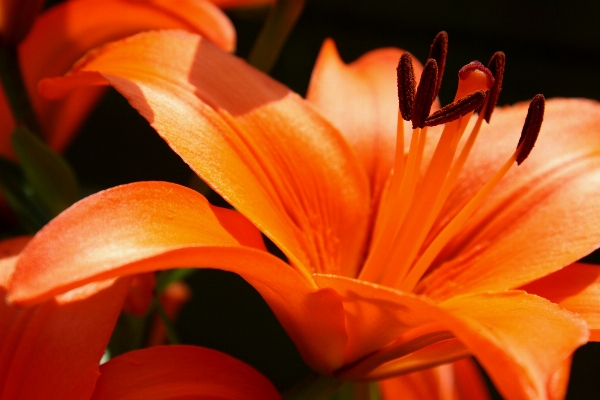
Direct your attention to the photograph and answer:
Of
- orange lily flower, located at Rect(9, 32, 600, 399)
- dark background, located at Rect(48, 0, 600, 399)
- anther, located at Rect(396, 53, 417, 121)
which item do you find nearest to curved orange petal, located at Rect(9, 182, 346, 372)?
orange lily flower, located at Rect(9, 32, 600, 399)

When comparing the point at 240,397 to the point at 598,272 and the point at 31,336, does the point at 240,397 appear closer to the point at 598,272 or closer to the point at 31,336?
the point at 31,336

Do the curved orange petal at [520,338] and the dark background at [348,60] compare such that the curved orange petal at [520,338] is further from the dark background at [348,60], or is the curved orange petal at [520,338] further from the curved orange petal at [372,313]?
the dark background at [348,60]

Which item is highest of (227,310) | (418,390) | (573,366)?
(418,390)

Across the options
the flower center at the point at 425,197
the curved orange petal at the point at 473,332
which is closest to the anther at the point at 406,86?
the flower center at the point at 425,197

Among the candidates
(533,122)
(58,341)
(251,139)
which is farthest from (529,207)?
(58,341)

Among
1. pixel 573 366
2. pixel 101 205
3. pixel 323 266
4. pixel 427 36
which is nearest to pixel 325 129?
pixel 323 266
